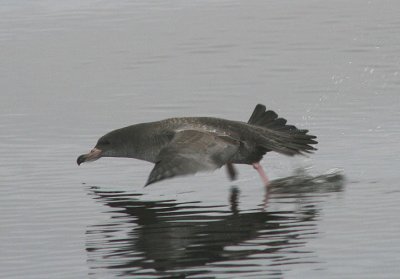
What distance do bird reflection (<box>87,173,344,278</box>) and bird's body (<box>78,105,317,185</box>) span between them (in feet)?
1.54

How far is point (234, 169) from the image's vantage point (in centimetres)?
1566

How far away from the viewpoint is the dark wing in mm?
13109

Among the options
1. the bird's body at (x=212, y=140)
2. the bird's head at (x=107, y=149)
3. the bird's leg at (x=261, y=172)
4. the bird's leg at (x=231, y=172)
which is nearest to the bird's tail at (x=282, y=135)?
the bird's body at (x=212, y=140)

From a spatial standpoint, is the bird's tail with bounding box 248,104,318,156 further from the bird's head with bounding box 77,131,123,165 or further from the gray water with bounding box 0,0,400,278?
the bird's head with bounding box 77,131,123,165

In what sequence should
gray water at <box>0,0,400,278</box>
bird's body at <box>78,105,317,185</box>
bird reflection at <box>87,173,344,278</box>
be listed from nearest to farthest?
bird reflection at <box>87,173,344,278</box>, gray water at <box>0,0,400,278</box>, bird's body at <box>78,105,317,185</box>

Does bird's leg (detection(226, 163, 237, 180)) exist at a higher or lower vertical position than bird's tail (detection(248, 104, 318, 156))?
lower

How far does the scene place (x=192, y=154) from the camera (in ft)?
44.6

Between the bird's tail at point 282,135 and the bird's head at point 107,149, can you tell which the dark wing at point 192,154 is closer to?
the bird's tail at point 282,135

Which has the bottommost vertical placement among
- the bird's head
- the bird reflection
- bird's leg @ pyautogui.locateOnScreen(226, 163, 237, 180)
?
the bird reflection

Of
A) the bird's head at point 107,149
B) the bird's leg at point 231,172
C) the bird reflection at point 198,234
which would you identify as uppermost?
the bird's head at point 107,149

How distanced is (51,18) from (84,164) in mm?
13472

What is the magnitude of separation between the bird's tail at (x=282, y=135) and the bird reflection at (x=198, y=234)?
449 mm

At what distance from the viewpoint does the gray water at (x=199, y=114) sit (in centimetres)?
1224

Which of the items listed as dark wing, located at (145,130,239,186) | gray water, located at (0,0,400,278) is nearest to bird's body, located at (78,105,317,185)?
dark wing, located at (145,130,239,186)
